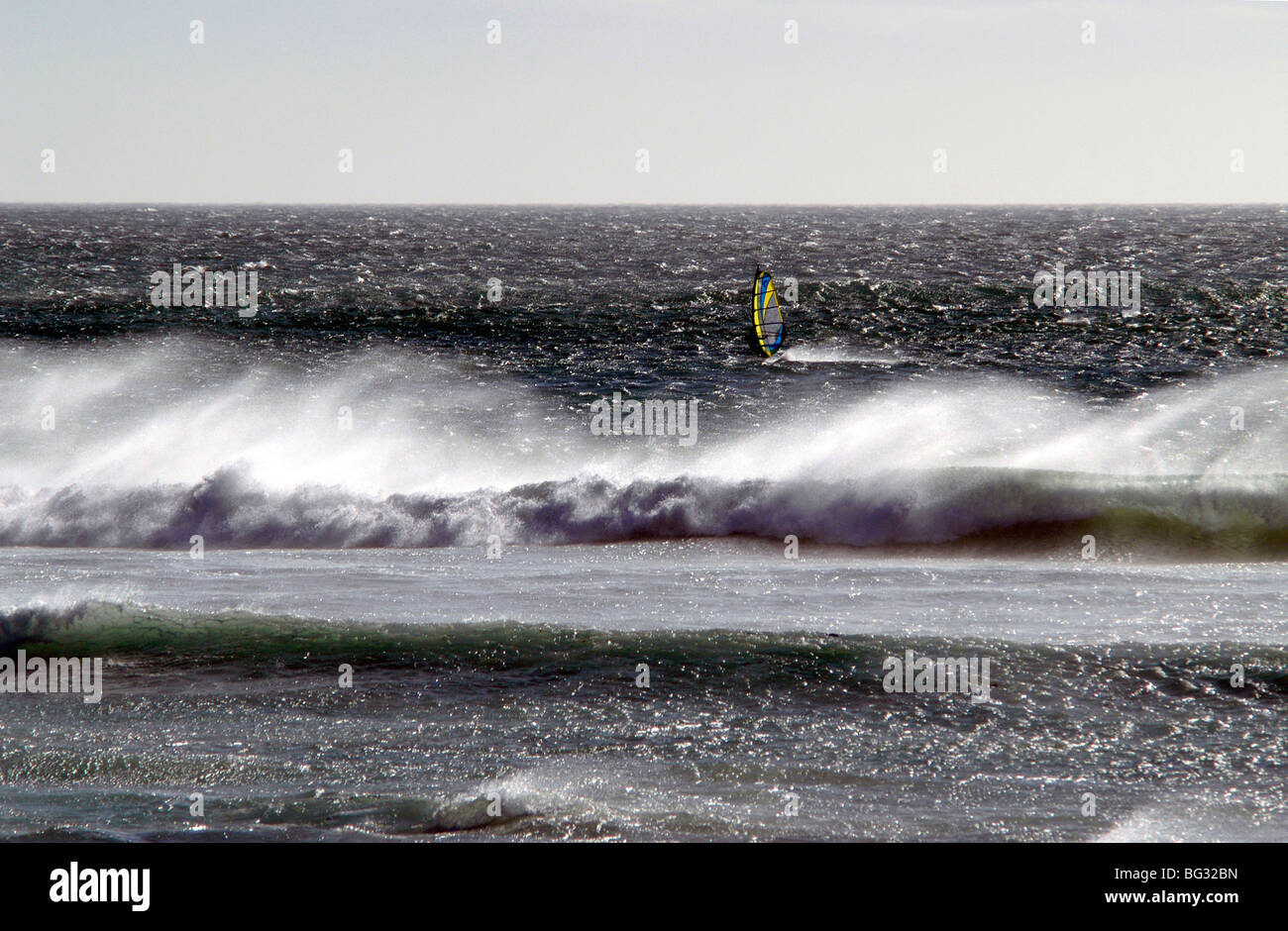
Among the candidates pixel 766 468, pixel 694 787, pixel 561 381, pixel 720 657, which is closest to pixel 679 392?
pixel 561 381

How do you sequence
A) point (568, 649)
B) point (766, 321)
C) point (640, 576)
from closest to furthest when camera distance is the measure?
1. point (568, 649)
2. point (640, 576)
3. point (766, 321)

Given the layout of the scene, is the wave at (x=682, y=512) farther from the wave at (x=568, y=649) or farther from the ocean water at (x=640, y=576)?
the wave at (x=568, y=649)

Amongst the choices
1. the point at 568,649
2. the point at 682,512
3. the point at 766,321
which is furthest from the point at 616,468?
the point at 766,321

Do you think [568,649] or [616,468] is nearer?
[568,649]

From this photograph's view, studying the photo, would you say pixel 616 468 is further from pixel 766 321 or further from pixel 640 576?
pixel 766 321

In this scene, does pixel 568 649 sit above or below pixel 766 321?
below

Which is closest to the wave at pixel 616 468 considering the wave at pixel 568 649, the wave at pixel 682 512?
the wave at pixel 682 512

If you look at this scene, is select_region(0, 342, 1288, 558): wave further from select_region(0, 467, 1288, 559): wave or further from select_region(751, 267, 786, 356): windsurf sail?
select_region(751, 267, 786, 356): windsurf sail
